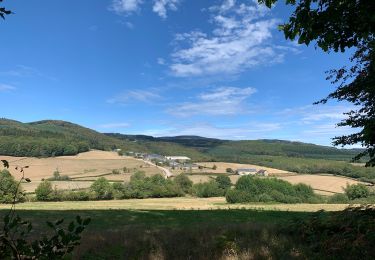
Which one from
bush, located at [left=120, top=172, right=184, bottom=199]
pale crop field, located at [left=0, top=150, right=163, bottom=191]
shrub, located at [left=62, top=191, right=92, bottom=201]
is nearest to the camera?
shrub, located at [left=62, top=191, right=92, bottom=201]

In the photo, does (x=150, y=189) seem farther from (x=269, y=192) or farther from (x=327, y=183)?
(x=327, y=183)

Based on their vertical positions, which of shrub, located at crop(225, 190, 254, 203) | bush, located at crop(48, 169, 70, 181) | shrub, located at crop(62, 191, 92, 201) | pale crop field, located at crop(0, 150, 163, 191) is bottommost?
shrub, located at crop(62, 191, 92, 201)

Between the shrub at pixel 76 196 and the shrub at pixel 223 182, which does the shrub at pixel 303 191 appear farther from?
the shrub at pixel 76 196

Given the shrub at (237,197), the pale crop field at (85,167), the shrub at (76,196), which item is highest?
the pale crop field at (85,167)

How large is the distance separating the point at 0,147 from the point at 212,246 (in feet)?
429

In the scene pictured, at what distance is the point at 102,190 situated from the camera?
79.7 m

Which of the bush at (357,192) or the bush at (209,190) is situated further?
the bush at (209,190)

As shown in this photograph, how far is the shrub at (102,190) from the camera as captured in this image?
261 ft

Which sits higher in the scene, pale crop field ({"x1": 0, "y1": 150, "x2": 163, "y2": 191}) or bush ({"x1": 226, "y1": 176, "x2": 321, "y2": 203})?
pale crop field ({"x1": 0, "y1": 150, "x2": 163, "y2": 191})

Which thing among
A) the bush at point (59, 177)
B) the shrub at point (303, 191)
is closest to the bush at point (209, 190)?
the shrub at point (303, 191)

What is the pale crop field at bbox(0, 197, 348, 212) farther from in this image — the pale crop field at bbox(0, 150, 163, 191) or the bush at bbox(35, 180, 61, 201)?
the pale crop field at bbox(0, 150, 163, 191)

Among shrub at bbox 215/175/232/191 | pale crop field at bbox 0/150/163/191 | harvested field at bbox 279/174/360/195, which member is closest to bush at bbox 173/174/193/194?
shrub at bbox 215/175/232/191

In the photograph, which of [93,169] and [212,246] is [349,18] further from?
[93,169]

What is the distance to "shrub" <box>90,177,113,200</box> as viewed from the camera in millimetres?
79625
